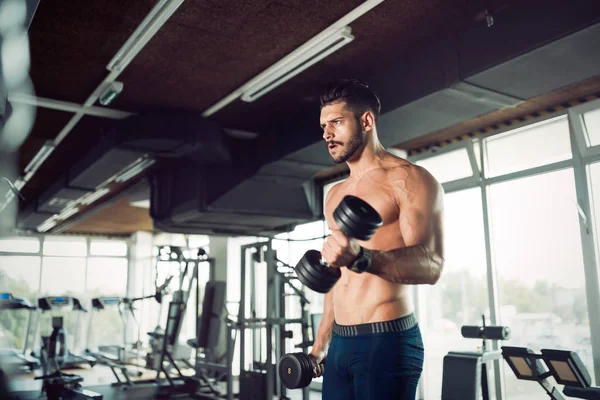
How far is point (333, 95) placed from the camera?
4.82ft

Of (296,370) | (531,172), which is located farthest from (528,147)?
(296,370)

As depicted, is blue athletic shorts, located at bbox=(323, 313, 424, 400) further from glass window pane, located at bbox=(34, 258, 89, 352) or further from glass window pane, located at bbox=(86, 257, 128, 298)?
glass window pane, located at bbox=(86, 257, 128, 298)

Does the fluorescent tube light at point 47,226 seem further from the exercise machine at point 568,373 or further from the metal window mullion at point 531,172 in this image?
the exercise machine at point 568,373

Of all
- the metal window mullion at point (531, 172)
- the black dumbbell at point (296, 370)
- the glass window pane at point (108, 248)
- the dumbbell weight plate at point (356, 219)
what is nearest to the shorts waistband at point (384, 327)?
the black dumbbell at point (296, 370)

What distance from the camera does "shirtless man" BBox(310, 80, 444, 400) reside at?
1265 mm

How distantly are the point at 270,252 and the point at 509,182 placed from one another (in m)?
2.50

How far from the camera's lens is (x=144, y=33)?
10.2ft

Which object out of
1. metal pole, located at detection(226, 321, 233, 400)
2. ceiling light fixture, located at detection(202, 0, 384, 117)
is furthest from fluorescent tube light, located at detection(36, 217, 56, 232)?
ceiling light fixture, located at detection(202, 0, 384, 117)

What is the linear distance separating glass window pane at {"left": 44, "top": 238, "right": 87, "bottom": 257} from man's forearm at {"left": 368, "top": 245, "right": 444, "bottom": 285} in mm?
12010

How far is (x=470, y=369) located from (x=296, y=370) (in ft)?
9.78

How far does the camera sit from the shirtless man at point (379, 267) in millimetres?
1265

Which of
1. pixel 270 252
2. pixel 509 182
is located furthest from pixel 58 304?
pixel 509 182

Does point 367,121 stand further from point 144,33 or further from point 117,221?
point 117,221

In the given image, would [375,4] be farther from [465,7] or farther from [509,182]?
[509,182]
